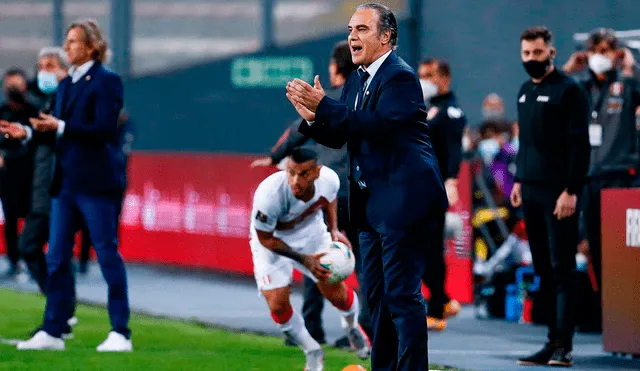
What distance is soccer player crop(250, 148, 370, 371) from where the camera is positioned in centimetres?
943

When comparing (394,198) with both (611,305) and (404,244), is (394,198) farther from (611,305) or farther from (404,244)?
(611,305)

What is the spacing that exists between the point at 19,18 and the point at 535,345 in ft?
106

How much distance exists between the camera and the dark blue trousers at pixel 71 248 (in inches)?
400

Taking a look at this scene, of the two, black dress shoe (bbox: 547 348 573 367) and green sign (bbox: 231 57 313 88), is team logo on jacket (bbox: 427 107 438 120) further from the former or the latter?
green sign (bbox: 231 57 313 88)

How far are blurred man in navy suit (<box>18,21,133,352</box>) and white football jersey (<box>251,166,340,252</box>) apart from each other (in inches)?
44.6

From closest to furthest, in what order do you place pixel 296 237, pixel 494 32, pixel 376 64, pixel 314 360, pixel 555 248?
pixel 376 64 < pixel 314 360 < pixel 296 237 < pixel 555 248 < pixel 494 32

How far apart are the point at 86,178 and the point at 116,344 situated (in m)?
1.17

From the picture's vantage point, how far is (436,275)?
1250 cm

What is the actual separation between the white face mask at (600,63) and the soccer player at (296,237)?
3126mm

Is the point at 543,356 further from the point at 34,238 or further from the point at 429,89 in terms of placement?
the point at 34,238

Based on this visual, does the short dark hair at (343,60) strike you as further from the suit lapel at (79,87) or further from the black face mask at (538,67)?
the suit lapel at (79,87)

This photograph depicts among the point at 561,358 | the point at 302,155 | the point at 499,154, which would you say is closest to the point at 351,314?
the point at 302,155

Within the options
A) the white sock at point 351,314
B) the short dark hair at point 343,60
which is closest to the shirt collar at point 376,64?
the white sock at point 351,314

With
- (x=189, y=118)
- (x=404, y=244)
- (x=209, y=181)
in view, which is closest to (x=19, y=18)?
(x=189, y=118)
